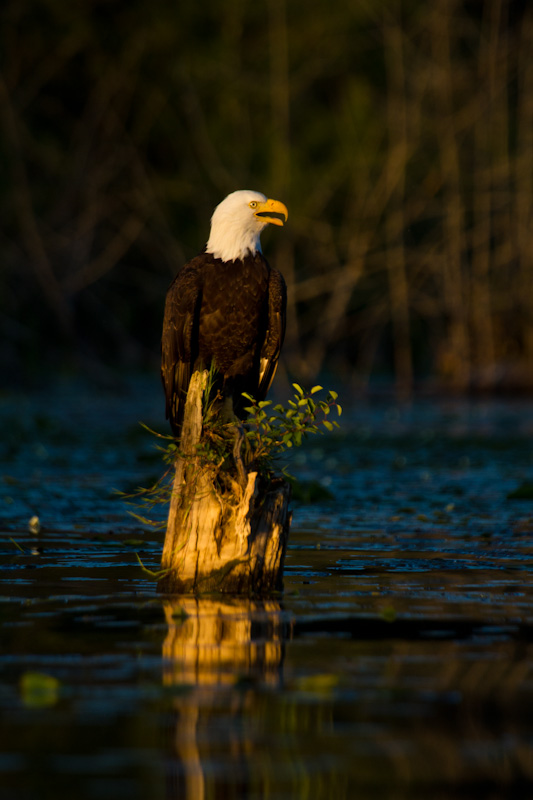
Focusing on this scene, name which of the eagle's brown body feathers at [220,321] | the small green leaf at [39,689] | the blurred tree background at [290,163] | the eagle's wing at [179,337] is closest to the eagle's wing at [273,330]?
the eagle's brown body feathers at [220,321]

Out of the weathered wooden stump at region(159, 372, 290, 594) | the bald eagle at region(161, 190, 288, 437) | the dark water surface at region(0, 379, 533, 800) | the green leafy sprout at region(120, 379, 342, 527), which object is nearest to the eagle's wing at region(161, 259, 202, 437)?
the bald eagle at region(161, 190, 288, 437)

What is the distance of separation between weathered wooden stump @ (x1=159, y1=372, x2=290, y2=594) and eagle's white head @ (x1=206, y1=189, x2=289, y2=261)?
1.73 metres

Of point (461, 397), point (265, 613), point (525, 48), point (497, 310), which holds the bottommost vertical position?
point (265, 613)

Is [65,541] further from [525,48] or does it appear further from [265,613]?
[525,48]

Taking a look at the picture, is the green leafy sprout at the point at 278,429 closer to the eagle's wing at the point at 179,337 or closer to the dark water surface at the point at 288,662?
the dark water surface at the point at 288,662

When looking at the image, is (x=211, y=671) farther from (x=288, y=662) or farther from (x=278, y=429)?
(x=278, y=429)

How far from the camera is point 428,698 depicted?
4254 mm

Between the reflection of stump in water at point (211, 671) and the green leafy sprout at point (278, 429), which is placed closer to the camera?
the reflection of stump in water at point (211, 671)

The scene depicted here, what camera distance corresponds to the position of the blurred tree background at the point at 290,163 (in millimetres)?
24844

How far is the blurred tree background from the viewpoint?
978 inches

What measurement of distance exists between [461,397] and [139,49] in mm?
10191

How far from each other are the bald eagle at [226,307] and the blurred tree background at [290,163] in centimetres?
1519

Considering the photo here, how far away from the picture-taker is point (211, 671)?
462cm

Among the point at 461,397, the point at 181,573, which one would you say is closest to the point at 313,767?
the point at 181,573
